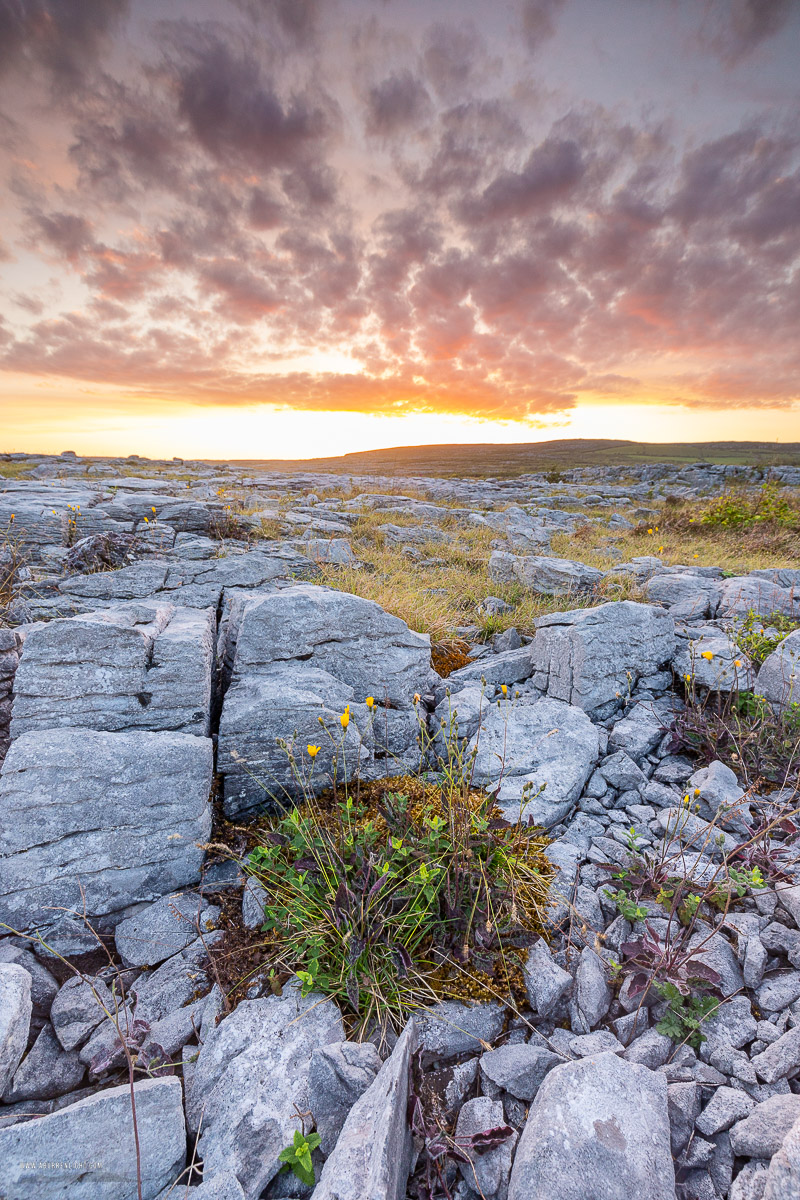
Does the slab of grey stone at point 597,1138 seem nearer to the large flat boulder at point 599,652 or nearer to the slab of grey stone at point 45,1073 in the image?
the slab of grey stone at point 45,1073

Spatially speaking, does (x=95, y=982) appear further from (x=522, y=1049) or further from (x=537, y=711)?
(x=537, y=711)

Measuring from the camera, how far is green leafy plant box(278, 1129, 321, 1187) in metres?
2.07

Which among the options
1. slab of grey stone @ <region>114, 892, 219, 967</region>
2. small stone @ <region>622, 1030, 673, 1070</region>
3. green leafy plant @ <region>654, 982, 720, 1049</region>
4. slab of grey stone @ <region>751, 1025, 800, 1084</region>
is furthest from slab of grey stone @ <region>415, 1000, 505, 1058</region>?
slab of grey stone @ <region>114, 892, 219, 967</region>

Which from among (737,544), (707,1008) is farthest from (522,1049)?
(737,544)

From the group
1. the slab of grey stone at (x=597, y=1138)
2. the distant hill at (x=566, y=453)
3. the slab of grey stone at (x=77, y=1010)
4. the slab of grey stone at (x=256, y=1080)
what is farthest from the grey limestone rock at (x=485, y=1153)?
the distant hill at (x=566, y=453)

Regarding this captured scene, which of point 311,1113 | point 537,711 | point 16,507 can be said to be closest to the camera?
point 311,1113

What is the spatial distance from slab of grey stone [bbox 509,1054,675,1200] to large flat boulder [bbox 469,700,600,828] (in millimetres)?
1648

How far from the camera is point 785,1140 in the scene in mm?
1860

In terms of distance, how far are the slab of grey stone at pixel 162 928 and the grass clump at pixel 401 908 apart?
0.47m

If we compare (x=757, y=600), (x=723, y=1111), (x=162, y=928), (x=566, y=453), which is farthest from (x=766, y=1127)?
(x=566, y=453)

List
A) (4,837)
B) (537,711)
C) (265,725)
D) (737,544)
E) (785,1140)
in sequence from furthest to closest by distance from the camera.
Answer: (737,544)
(537,711)
(265,725)
(4,837)
(785,1140)

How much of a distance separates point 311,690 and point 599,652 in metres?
3.12

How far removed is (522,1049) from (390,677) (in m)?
3.00

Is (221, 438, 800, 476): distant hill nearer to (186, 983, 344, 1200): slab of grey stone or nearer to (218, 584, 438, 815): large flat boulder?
(218, 584, 438, 815): large flat boulder
